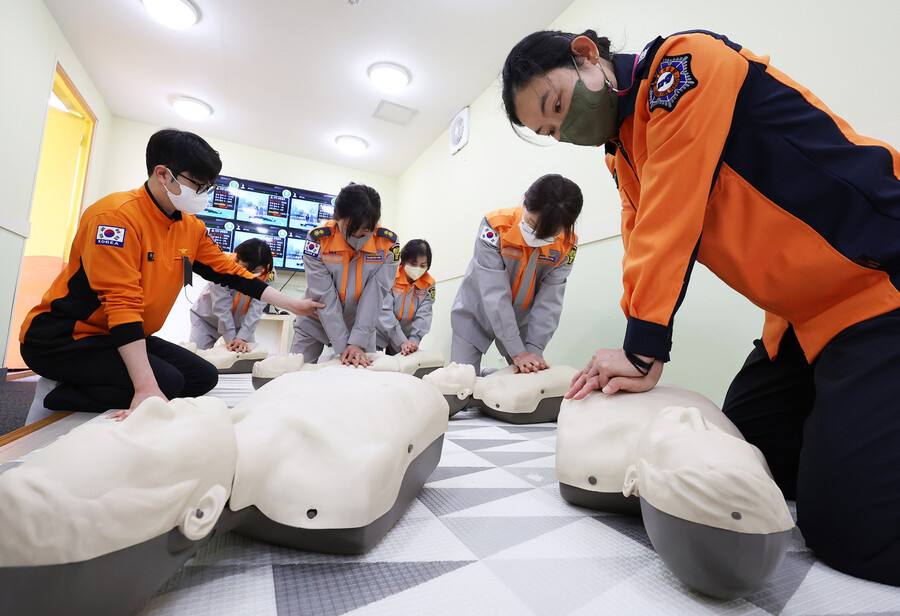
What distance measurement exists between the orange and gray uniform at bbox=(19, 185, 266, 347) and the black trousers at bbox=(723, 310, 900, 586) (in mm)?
1497

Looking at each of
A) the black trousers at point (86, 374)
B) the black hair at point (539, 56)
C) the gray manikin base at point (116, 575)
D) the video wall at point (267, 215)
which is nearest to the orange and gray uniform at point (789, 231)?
the black hair at point (539, 56)

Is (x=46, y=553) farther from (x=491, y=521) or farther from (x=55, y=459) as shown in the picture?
(x=491, y=521)

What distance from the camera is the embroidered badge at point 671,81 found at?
70 centimetres

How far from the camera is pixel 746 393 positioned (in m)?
0.93

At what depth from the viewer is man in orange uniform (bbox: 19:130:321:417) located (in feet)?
4.00

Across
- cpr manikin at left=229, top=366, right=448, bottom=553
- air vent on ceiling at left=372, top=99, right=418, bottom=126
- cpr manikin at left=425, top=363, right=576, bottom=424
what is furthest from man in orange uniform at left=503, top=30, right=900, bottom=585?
air vent on ceiling at left=372, top=99, right=418, bottom=126

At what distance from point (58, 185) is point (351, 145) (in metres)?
2.57

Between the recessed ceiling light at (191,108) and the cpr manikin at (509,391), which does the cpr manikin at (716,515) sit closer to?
the cpr manikin at (509,391)

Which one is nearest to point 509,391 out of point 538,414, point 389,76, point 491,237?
point 538,414

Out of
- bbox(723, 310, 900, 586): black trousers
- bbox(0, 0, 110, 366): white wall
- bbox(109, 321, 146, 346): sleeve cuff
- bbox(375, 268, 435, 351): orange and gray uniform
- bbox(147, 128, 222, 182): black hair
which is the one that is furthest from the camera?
bbox(375, 268, 435, 351): orange and gray uniform

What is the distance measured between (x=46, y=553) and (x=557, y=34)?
39.3 inches

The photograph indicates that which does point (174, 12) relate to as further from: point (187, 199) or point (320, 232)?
point (187, 199)

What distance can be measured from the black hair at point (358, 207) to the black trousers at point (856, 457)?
5.39 feet

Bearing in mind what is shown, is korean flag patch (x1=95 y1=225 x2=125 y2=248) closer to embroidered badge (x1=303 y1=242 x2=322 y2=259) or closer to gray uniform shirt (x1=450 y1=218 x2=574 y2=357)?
embroidered badge (x1=303 y1=242 x2=322 y2=259)
